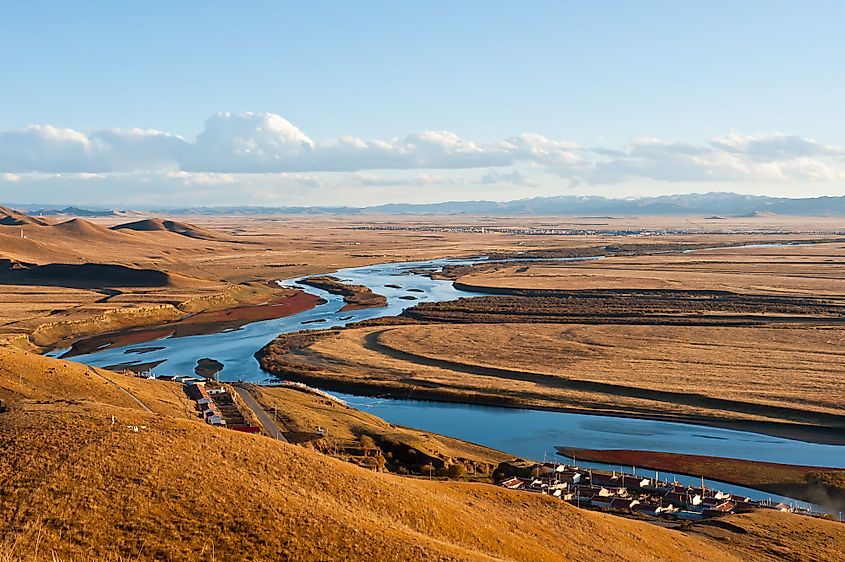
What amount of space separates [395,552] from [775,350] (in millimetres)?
56231

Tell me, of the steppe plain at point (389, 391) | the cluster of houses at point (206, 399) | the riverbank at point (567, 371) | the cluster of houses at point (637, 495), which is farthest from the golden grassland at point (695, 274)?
the cluster of houses at point (637, 495)

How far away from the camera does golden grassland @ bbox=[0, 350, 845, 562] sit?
21.7 m

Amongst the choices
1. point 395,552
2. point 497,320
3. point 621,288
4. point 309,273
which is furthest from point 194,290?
point 395,552

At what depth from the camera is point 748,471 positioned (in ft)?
141

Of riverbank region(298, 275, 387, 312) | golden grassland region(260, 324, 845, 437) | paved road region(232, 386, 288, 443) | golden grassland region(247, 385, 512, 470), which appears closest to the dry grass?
paved road region(232, 386, 288, 443)

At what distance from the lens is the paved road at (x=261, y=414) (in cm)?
4388

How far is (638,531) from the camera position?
31703 mm

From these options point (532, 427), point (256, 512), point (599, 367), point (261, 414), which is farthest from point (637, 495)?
point (599, 367)

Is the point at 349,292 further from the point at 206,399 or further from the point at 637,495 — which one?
the point at 637,495

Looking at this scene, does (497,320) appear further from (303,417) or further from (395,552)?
(395,552)

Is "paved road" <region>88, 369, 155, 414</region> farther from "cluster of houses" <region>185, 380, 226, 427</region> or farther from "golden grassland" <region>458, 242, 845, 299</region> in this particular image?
"golden grassland" <region>458, 242, 845, 299</region>

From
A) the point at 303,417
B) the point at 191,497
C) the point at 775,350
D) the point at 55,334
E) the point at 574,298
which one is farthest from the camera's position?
the point at 574,298

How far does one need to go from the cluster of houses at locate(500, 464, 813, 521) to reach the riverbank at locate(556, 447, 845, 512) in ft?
9.17

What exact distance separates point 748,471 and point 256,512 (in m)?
28.7
